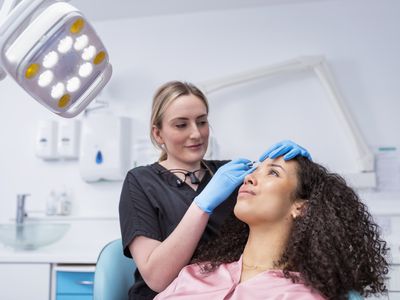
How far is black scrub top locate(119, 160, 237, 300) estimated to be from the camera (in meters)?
1.23

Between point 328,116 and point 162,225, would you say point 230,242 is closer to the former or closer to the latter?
point 162,225

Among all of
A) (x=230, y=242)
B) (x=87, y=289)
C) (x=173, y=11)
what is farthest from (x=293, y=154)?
(x=173, y=11)

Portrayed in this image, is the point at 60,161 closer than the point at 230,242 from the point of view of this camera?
No

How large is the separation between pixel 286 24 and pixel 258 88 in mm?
401

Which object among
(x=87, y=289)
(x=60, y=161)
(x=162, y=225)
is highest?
(x=60, y=161)

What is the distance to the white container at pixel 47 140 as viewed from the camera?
258 centimetres

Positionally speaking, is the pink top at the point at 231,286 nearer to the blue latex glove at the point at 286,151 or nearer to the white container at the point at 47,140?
the blue latex glove at the point at 286,151

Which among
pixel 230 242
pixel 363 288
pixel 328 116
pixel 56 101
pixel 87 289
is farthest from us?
pixel 328 116

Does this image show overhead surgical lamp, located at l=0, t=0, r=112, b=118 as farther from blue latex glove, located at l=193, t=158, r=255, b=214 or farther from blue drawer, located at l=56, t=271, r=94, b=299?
blue drawer, located at l=56, t=271, r=94, b=299

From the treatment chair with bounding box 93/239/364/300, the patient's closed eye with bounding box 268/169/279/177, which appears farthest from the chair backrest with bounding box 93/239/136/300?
the patient's closed eye with bounding box 268/169/279/177

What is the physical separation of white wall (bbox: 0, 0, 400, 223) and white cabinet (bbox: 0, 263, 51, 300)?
58cm

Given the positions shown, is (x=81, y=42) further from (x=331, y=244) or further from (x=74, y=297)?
(x=74, y=297)

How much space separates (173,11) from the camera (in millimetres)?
2602

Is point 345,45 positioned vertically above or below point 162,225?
above
